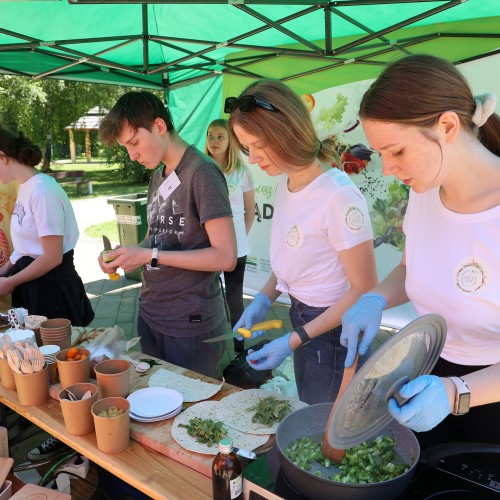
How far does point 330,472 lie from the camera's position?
983 mm

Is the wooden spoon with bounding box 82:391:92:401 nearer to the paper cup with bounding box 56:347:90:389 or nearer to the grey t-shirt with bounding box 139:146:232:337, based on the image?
the paper cup with bounding box 56:347:90:389

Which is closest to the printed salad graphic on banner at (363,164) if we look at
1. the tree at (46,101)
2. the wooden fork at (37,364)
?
the wooden fork at (37,364)

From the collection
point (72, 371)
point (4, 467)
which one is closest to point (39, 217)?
point (72, 371)

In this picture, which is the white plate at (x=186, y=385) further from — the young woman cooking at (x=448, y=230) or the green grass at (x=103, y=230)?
the green grass at (x=103, y=230)

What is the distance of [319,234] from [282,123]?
0.36m

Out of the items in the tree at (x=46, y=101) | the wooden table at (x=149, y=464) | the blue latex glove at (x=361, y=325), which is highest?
the tree at (x=46, y=101)

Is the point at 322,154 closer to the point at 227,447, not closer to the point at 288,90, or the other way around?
the point at 288,90

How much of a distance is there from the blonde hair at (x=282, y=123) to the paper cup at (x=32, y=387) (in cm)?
100

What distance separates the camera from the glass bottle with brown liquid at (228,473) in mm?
959

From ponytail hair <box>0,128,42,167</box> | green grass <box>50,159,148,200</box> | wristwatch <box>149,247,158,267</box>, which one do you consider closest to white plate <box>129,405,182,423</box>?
wristwatch <box>149,247,158,267</box>

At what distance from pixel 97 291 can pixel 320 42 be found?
11.5ft

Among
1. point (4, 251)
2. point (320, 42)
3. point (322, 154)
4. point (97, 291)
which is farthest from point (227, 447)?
point (97, 291)

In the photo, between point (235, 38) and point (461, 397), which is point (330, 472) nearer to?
point (461, 397)

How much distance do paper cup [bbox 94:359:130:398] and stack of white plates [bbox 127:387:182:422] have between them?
40 mm
